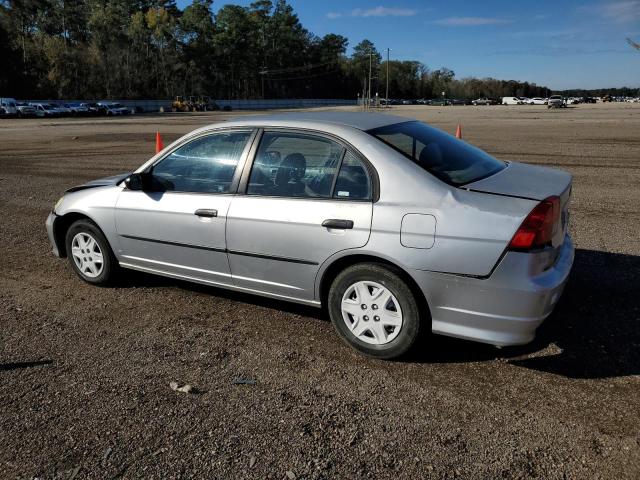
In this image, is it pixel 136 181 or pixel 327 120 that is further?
pixel 136 181

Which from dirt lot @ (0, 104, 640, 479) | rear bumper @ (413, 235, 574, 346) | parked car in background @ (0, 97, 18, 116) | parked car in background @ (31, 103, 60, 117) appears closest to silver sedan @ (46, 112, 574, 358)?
rear bumper @ (413, 235, 574, 346)

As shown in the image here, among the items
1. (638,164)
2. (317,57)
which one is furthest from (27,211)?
(317,57)

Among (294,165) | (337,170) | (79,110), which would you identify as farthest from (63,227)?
(79,110)

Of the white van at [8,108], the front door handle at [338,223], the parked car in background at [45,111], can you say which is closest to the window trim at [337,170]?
the front door handle at [338,223]

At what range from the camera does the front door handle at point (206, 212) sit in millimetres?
4203

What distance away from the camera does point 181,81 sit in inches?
4505

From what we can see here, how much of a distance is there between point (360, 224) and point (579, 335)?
190 centimetres

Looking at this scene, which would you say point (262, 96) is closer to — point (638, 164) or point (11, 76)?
point (11, 76)

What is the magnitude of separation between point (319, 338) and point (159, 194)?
6.01 feet

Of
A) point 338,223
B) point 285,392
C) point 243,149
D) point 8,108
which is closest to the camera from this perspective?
point 285,392

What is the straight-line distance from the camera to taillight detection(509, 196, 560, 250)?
322cm

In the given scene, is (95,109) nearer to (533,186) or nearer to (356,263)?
(356,263)

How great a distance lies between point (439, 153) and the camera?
399cm

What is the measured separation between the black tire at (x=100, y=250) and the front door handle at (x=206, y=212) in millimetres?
1264
